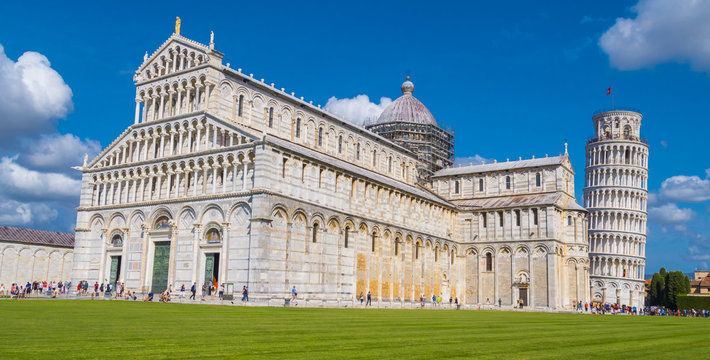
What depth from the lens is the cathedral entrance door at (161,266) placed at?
149 feet

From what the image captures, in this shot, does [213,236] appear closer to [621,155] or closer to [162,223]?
[162,223]

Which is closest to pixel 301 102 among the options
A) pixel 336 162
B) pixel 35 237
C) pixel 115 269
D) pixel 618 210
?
pixel 336 162

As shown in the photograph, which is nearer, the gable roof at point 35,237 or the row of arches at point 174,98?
the row of arches at point 174,98

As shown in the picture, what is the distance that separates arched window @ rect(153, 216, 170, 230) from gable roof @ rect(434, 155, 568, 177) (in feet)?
121

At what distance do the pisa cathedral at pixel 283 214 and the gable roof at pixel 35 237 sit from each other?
14.8 m

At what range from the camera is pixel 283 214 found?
42.3 meters

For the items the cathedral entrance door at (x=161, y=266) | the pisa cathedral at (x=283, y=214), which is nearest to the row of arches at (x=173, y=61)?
the pisa cathedral at (x=283, y=214)

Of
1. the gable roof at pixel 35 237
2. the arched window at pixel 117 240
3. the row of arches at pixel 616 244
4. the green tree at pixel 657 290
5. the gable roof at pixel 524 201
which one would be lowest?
the green tree at pixel 657 290

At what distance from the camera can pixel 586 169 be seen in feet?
306

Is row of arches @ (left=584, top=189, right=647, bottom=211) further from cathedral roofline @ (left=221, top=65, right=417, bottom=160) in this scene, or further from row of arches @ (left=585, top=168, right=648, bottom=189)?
cathedral roofline @ (left=221, top=65, right=417, bottom=160)

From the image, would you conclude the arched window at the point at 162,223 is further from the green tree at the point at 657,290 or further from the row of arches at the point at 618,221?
the green tree at the point at 657,290

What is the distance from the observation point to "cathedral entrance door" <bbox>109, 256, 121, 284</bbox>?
48.4m

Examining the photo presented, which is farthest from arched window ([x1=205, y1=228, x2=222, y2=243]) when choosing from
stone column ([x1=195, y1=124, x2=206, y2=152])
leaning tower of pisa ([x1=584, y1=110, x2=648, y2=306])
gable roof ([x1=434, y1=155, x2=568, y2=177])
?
leaning tower of pisa ([x1=584, y1=110, x2=648, y2=306])

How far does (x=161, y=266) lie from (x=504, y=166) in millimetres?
40628
